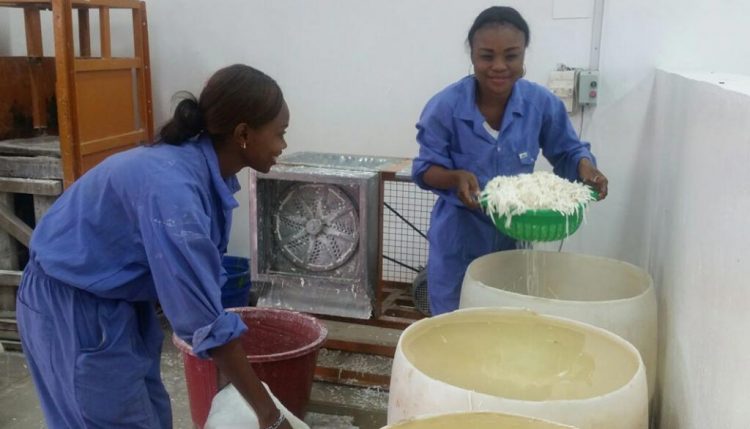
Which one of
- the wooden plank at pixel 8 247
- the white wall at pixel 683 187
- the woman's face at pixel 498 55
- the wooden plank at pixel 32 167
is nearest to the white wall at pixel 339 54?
the white wall at pixel 683 187

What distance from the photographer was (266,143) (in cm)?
139

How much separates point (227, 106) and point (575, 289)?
1.08 meters

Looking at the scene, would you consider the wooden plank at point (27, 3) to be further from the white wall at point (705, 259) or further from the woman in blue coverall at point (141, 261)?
the white wall at point (705, 259)

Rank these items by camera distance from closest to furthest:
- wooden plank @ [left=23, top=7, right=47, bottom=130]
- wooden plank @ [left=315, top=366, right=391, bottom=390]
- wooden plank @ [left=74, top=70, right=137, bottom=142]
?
wooden plank @ [left=315, top=366, right=391, bottom=390] < wooden plank @ [left=74, top=70, right=137, bottom=142] < wooden plank @ [left=23, top=7, right=47, bottom=130]

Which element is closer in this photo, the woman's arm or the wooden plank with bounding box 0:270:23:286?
the woman's arm

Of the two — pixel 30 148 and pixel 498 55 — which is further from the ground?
pixel 498 55

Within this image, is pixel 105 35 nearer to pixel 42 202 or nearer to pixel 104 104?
pixel 104 104

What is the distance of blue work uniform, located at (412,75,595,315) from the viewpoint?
1.91 m

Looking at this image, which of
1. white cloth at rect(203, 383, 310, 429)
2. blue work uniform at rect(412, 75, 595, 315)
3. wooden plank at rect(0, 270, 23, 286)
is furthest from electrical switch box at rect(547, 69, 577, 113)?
wooden plank at rect(0, 270, 23, 286)

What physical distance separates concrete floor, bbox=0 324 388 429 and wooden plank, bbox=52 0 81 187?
850 mm

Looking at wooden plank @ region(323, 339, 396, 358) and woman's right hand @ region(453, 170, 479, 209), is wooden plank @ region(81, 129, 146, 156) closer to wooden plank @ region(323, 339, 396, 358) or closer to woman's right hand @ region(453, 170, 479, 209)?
wooden plank @ region(323, 339, 396, 358)

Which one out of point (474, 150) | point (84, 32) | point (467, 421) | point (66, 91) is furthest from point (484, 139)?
point (84, 32)

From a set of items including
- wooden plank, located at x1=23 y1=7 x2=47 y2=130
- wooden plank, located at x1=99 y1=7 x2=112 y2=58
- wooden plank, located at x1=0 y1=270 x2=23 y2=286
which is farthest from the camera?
wooden plank, located at x1=23 y1=7 x2=47 y2=130

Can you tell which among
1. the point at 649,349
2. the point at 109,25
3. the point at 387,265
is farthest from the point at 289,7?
the point at 649,349
